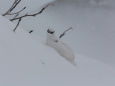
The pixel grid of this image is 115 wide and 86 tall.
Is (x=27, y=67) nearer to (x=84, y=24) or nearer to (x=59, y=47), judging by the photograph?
(x=59, y=47)

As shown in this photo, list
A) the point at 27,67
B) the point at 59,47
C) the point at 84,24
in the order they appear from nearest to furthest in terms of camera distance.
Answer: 1. the point at 27,67
2. the point at 59,47
3. the point at 84,24

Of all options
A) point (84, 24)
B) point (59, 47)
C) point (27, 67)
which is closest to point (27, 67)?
point (27, 67)

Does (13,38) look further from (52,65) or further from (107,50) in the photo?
(107,50)

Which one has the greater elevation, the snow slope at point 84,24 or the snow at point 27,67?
the snow at point 27,67

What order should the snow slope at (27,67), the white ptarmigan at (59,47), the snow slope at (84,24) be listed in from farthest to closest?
the snow slope at (84,24), the white ptarmigan at (59,47), the snow slope at (27,67)

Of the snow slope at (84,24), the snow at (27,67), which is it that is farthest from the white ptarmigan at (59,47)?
the snow slope at (84,24)

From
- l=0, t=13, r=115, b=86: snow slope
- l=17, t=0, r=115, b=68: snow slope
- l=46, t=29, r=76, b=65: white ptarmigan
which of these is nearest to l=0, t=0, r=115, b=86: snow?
l=0, t=13, r=115, b=86: snow slope

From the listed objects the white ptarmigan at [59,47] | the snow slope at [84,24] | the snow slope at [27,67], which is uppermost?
the snow slope at [27,67]

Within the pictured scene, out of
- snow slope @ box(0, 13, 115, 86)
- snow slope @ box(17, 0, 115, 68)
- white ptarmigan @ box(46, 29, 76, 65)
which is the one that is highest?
snow slope @ box(0, 13, 115, 86)

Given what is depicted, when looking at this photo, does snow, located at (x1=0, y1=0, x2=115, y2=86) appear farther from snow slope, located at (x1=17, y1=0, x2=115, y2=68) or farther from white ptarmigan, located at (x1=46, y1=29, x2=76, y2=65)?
snow slope, located at (x1=17, y1=0, x2=115, y2=68)

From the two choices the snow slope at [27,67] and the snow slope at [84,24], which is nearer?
the snow slope at [27,67]

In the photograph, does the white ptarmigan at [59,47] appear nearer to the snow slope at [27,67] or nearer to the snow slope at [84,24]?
the snow slope at [27,67]

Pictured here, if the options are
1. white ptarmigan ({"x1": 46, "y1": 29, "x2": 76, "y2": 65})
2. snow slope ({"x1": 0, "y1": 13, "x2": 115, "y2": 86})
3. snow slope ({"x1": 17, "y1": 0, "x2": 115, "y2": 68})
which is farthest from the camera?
snow slope ({"x1": 17, "y1": 0, "x2": 115, "y2": 68})

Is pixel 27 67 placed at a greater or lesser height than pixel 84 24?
greater
